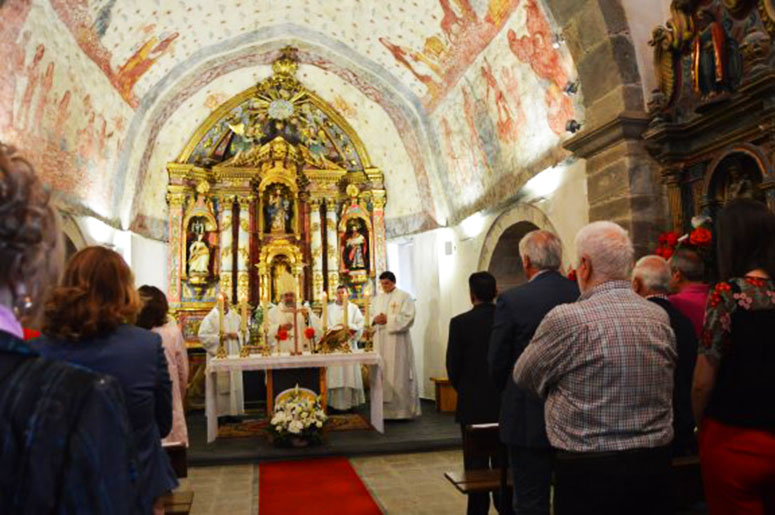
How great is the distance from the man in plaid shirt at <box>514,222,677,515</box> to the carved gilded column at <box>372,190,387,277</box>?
1125cm

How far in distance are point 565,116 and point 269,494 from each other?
5483 mm

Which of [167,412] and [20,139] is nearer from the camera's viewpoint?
[167,412]

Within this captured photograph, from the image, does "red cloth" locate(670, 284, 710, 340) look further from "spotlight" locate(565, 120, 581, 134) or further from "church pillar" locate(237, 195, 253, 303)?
"church pillar" locate(237, 195, 253, 303)

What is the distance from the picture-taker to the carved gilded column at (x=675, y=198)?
611cm

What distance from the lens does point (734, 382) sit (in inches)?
100.0

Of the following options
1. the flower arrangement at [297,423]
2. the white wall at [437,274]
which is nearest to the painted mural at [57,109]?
the flower arrangement at [297,423]

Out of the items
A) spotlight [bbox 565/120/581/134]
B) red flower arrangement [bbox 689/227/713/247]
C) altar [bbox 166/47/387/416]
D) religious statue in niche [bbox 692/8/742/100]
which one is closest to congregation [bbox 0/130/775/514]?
red flower arrangement [bbox 689/227/713/247]

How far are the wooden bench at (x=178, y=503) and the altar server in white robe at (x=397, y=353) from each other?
19.4ft

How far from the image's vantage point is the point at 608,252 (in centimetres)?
245

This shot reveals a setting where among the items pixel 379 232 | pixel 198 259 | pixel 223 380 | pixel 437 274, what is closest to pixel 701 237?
pixel 223 380

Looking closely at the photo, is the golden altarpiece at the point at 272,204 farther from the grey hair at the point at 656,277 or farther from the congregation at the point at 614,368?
the congregation at the point at 614,368

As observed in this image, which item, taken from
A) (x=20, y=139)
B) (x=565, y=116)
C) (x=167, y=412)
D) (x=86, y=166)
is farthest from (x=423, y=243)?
(x=167, y=412)

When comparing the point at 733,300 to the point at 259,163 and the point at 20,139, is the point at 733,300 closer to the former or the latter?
the point at 20,139

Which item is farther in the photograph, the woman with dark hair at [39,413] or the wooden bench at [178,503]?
the wooden bench at [178,503]
